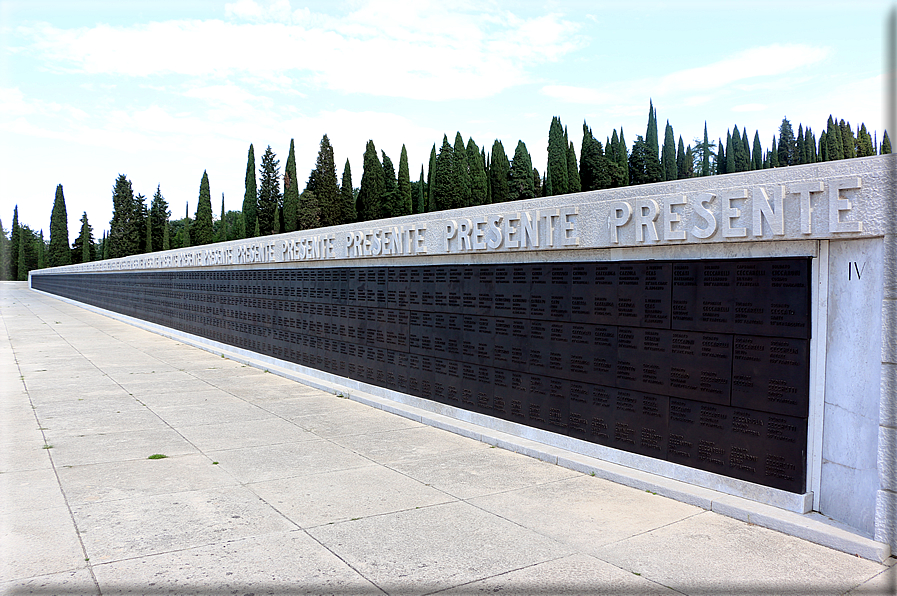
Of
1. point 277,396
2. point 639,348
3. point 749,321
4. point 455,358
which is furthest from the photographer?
point 277,396

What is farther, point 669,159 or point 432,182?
point 669,159

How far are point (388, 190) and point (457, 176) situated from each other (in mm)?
5637

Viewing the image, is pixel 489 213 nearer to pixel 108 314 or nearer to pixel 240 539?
pixel 240 539

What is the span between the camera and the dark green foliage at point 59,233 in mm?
70812

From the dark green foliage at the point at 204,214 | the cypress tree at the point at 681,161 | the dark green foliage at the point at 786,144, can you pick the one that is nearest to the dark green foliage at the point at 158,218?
the dark green foliage at the point at 204,214

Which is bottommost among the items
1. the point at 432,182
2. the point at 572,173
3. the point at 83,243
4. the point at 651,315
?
the point at 651,315

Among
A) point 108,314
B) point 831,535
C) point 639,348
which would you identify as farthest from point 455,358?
point 108,314

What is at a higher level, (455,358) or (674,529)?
(455,358)

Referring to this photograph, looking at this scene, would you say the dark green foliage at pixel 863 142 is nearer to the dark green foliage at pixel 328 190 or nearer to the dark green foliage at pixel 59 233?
the dark green foliage at pixel 328 190

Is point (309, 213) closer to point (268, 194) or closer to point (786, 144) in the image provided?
point (268, 194)

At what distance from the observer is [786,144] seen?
57812 mm

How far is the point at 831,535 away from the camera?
168 inches

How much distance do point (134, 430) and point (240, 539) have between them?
4.04 meters

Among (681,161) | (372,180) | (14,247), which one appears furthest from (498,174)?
(14,247)
